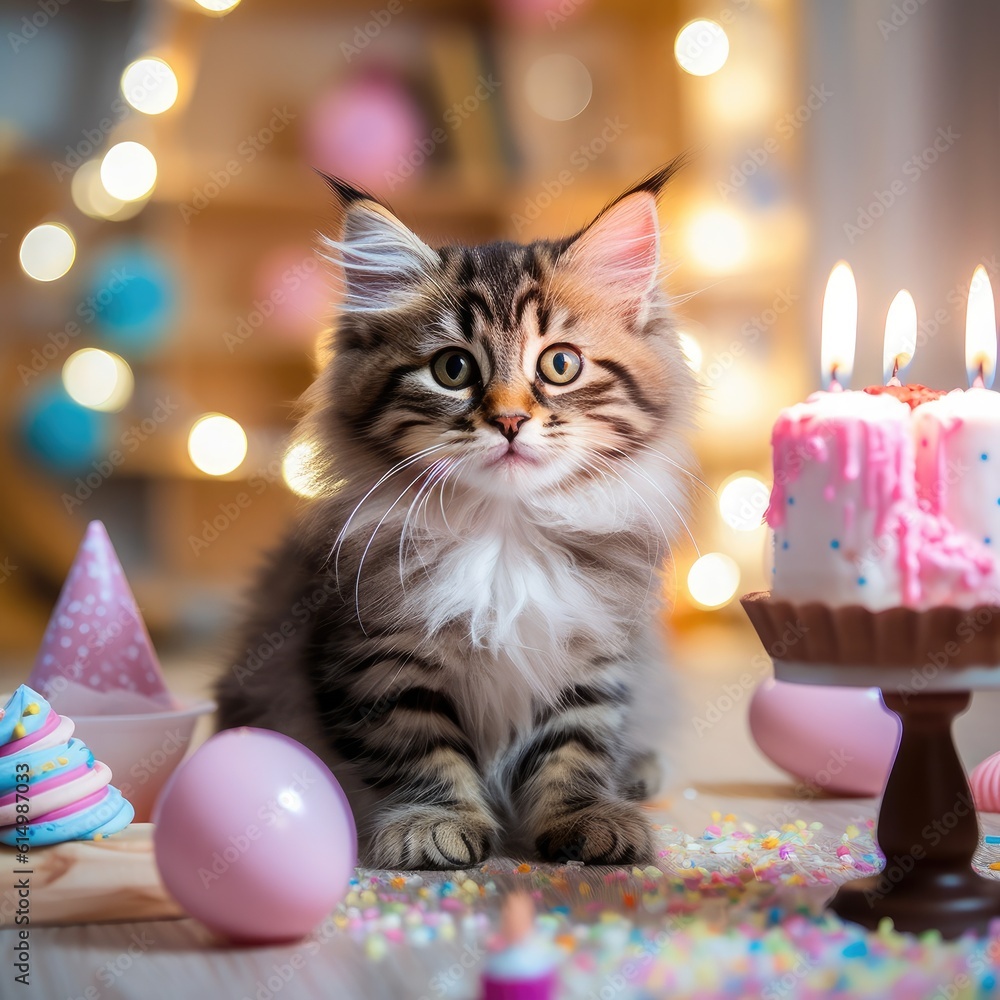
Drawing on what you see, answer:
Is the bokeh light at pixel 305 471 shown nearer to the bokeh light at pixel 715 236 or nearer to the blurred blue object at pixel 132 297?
the blurred blue object at pixel 132 297

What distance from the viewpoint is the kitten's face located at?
4.49ft

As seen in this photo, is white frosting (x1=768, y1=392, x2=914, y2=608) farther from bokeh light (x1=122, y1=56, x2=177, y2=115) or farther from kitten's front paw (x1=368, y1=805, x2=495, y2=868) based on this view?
bokeh light (x1=122, y1=56, x2=177, y2=115)

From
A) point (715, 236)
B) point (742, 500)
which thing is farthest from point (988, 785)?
point (715, 236)

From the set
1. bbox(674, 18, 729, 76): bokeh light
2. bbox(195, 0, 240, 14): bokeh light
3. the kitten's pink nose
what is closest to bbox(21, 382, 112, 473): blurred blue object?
bbox(195, 0, 240, 14): bokeh light

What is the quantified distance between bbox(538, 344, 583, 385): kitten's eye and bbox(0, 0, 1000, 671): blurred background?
8.04 feet

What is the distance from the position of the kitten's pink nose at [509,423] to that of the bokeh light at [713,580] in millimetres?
2934

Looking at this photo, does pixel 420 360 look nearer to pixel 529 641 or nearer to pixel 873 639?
pixel 529 641

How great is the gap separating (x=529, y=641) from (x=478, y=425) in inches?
11.4

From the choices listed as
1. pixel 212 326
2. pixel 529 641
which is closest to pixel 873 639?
pixel 529 641

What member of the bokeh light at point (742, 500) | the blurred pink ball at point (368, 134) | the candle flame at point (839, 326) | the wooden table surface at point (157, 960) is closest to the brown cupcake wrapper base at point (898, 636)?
the candle flame at point (839, 326)

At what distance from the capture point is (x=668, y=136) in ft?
13.8

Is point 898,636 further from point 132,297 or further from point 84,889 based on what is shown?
point 132,297

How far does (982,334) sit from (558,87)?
3.50m

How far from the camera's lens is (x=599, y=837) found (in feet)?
4.24
